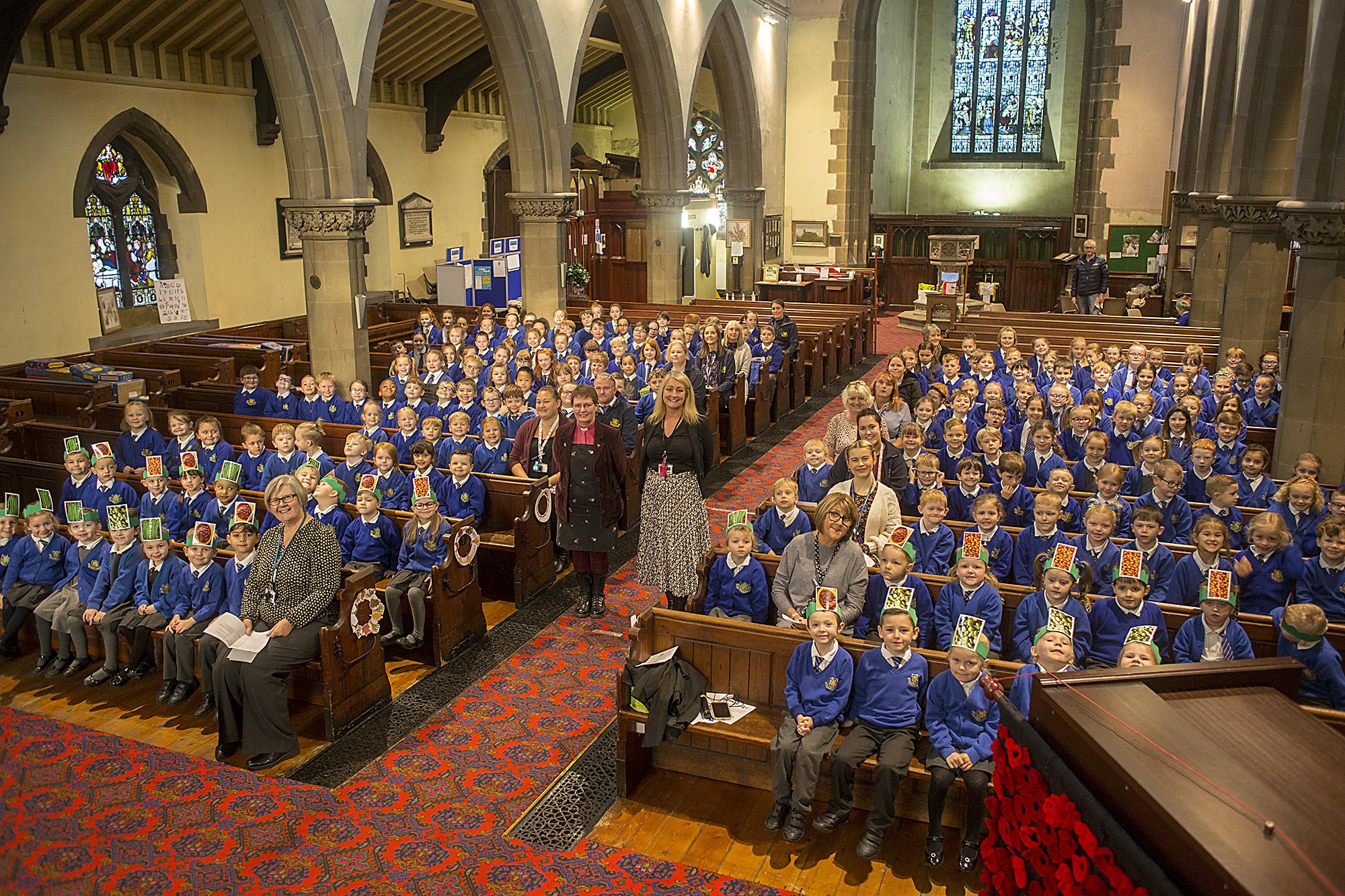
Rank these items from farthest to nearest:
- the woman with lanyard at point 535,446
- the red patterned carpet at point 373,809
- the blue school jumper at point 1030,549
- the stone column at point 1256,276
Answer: the stone column at point 1256,276, the woman with lanyard at point 535,446, the blue school jumper at point 1030,549, the red patterned carpet at point 373,809

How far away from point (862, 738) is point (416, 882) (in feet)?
6.69

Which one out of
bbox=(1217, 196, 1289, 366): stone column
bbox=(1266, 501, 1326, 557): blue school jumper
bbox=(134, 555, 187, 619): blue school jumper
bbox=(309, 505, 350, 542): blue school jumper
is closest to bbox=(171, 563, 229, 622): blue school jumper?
bbox=(134, 555, 187, 619): blue school jumper

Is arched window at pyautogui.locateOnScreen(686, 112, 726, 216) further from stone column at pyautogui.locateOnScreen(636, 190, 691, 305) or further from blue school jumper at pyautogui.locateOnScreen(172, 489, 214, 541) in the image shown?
blue school jumper at pyautogui.locateOnScreen(172, 489, 214, 541)

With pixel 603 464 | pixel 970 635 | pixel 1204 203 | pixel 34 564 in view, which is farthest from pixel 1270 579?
pixel 1204 203

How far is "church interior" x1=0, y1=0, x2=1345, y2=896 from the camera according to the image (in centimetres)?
225

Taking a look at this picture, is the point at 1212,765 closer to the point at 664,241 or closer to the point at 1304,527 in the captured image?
the point at 1304,527

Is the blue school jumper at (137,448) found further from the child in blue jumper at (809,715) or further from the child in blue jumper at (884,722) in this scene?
the child in blue jumper at (884,722)

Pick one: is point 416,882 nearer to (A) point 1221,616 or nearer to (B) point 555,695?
(B) point 555,695

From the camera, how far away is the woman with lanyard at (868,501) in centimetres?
619

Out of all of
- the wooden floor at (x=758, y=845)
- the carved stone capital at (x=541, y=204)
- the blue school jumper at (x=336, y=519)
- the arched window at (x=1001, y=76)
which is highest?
the arched window at (x=1001, y=76)

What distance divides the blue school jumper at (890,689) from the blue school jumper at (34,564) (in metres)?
5.14

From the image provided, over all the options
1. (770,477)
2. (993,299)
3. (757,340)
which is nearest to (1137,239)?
(993,299)

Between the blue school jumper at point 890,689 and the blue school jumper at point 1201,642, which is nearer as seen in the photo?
the blue school jumper at point 890,689

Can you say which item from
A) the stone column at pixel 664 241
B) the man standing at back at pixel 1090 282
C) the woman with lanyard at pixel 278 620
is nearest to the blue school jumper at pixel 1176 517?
the woman with lanyard at pixel 278 620
